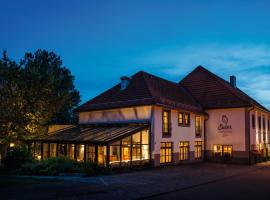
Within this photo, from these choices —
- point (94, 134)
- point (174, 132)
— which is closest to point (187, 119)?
point (174, 132)

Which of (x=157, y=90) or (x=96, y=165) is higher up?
(x=157, y=90)

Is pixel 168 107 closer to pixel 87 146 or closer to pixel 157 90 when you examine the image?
pixel 157 90

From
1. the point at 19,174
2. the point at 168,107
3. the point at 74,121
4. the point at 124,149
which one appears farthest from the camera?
the point at 74,121

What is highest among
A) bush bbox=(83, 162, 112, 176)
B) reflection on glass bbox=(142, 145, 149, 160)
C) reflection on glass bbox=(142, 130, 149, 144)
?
reflection on glass bbox=(142, 130, 149, 144)

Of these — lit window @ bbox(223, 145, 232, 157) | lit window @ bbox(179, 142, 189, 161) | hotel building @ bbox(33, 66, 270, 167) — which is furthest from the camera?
lit window @ bbox(223, 145, 232, 157)

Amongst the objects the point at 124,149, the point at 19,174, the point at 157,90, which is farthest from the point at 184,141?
the point at 19,174

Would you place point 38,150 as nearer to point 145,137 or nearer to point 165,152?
point 145,137

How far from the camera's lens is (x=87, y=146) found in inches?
848

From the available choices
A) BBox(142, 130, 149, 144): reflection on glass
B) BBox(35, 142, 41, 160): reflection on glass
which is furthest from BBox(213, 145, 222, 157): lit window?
BBox(35, 142, 41, 160): reflection on glass

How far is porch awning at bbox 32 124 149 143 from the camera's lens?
2052cm

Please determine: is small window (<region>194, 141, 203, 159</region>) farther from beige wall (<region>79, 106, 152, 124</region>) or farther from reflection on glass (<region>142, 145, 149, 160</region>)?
beige wall (<region>79, 106, 152, 124</region>)

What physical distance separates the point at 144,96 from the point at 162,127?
2.89 metres

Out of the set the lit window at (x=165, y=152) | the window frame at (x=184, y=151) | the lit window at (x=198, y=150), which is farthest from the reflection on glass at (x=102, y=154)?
the lit window at (x=198, y=150)

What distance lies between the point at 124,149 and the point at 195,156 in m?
11.2
